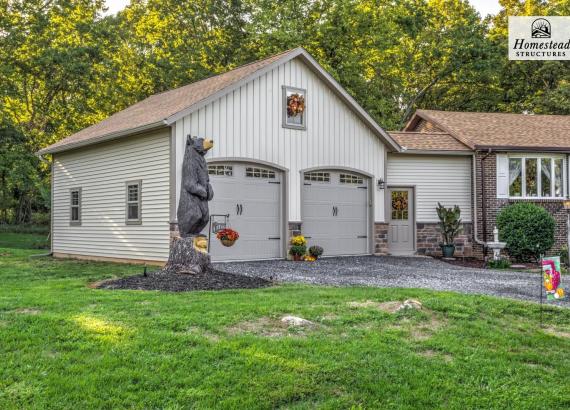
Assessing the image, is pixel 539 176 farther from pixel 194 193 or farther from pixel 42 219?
pixel 42 219

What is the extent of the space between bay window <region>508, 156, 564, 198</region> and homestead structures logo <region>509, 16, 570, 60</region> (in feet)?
21.2

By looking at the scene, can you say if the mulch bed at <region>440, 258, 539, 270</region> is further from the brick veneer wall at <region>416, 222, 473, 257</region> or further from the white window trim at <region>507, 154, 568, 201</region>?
the white window trim at <region>507, 154, 568, 201</region>

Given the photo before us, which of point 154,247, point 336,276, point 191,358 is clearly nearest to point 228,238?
point 336,276

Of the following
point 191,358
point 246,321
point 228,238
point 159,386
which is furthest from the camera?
point 228,238

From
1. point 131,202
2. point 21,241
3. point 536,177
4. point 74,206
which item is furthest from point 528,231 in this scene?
point 21,241

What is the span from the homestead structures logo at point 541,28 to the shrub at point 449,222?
33.5 ft

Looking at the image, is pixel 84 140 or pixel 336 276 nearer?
pixel 336 276

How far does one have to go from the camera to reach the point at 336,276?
1104cm

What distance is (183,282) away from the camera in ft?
29.5

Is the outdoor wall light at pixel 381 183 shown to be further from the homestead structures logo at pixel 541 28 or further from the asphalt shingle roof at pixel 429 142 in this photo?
the homestead structures logo at pixel 541 28

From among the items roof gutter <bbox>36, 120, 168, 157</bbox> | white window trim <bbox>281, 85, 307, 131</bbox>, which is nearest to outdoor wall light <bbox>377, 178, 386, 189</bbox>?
white window trim <bbox>281, 85, 307, 131</bbox>

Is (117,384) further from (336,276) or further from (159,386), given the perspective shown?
(336,276)

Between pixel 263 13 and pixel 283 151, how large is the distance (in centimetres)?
1230

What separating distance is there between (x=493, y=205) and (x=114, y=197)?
1081 cm
